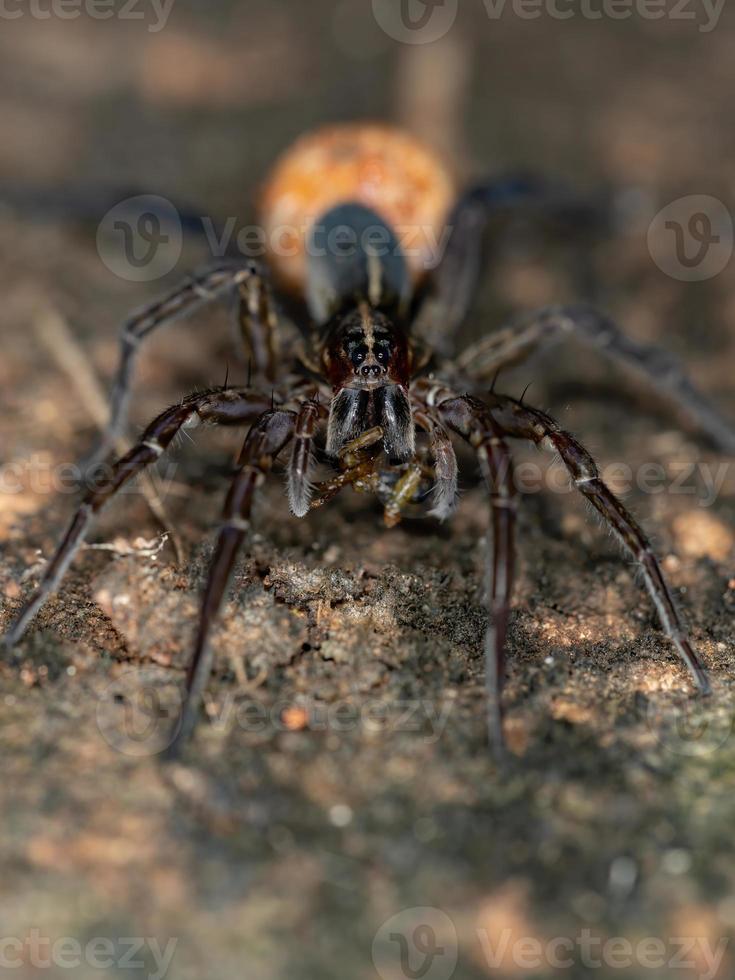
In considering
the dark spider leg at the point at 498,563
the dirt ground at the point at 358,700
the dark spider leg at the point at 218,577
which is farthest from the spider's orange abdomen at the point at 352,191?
the dark spider leg at the point at 218,577

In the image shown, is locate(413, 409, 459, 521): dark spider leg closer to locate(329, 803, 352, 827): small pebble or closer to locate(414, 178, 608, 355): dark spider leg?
locate(414, 178, 608, 355): dark spider leg

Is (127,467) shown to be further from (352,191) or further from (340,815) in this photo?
(352,191)

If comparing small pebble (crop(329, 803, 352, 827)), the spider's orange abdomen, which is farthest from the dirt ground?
the spider's orange abdomen

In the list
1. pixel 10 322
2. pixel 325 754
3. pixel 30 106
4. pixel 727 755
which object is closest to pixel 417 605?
pixel 325 754

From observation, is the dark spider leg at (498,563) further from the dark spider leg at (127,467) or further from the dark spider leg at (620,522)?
the dark spider leg at (127,467)

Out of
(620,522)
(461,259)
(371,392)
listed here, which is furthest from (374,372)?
(461,259)

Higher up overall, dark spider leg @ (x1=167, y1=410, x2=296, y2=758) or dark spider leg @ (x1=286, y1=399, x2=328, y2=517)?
dark spider leg @ (x1=286, y1=399, x2=328, y2=517)

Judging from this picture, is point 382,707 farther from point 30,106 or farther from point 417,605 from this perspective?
point 30,106
